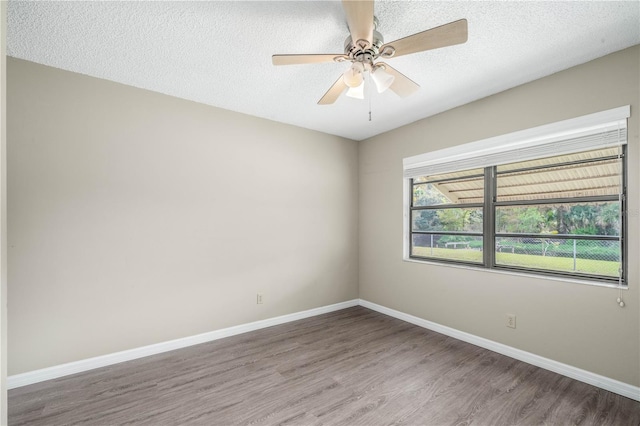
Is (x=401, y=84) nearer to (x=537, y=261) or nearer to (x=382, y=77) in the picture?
(x=382, y=77)

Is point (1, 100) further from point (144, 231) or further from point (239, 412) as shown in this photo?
point (239, 412)

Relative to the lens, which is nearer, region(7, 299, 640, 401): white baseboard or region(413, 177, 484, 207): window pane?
region(7, 299, 640, 401): white baseboard

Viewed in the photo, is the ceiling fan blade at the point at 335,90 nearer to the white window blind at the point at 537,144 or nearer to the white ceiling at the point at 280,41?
the white ceiling at the point at 280,41

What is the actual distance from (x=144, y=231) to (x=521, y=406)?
134 inches

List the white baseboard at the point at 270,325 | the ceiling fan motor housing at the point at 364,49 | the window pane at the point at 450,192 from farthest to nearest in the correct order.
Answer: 1. the window pane at the point at 450,192
2. the white baseboard at the point at 270,325
3. the ceiling fan motor housing at the point at 364,49

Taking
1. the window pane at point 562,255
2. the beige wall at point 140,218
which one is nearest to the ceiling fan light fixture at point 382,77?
the beige wall at point 140,218

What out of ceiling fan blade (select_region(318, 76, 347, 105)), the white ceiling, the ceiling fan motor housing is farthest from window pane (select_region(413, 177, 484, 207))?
the ceiling fan motor housing

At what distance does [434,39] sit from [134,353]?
3475mm

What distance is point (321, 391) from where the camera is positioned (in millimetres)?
2238

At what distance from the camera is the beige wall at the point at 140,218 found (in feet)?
7.72

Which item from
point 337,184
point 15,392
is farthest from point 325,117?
point 15,392

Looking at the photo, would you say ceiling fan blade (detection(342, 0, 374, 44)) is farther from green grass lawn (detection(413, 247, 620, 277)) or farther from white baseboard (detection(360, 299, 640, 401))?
white baseboard (detection(360, 299, 640, 401))

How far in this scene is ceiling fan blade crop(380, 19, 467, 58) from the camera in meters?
1.56

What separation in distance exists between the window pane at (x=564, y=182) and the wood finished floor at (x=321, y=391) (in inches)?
60.6
